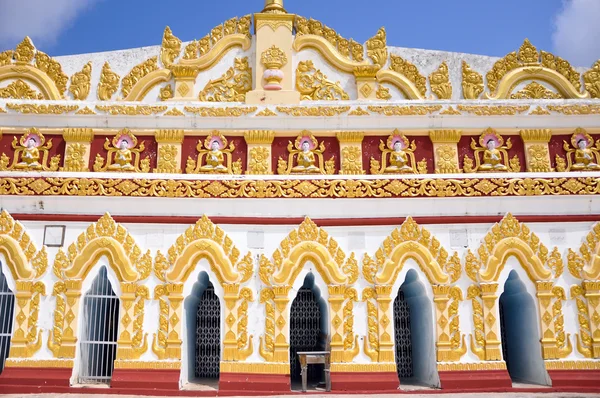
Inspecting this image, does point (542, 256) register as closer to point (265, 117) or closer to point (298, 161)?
point (298, 161)

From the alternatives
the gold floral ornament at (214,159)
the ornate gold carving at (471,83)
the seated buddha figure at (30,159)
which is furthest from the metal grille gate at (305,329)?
the seated buddha figure at (30,159)

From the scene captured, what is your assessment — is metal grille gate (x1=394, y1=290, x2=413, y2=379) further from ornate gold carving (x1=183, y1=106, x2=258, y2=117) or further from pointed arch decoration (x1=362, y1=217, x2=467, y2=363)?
ornate gold carving (x1=183, y1=106, x2=258, y2=117)

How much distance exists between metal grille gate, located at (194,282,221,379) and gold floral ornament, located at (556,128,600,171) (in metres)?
6.07

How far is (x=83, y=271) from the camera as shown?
8.82 metres

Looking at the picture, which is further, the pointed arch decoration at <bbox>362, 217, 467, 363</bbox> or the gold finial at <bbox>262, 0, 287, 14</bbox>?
the gold finial at <bbox>262, 0, 287, 14</bbox>

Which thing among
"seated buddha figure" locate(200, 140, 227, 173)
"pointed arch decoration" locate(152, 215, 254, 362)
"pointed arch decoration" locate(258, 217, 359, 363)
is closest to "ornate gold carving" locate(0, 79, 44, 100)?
"seated buddha figure" locate(200, 140, 227, 173)

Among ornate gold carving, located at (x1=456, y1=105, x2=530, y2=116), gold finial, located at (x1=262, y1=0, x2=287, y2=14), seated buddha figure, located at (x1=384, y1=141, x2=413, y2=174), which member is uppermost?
gold finial, located at (x1=262, y1=0, x2=287, y2=14)

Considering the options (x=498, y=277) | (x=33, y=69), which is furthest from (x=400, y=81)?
(x=33, y=69)

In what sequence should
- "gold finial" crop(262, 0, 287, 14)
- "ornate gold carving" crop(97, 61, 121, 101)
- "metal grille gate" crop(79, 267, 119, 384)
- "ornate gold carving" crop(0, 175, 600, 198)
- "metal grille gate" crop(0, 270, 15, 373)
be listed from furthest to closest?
"gold finial" crop(262, 0, 287, 14), "ornate gold carving" crop(97, 61, 121, 101), "ornate gold carving" crop(0, 175, 600, 198), "metal grille gate" crop(0, 270, 15, 373), "metal grille gate" crop(79, 267, 119, 384)

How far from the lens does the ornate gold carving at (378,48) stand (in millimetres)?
10086

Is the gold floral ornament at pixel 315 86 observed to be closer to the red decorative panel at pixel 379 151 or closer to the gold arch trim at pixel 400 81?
the gold arch trim at pixel 400 81

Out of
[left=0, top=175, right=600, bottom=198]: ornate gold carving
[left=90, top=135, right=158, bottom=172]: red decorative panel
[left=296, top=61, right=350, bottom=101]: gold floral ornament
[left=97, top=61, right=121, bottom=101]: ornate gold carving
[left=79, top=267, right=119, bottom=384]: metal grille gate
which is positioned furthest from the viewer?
[left=296, top=61, right=350, bottom=101]: gold floral ornament

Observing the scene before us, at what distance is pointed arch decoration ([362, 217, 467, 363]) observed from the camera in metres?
8.62

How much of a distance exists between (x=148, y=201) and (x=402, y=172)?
13.2 ft
